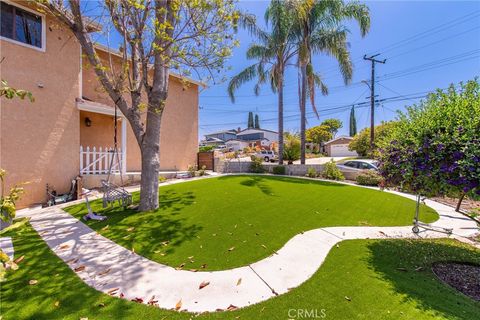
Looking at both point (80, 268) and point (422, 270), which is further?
point (422, 270)

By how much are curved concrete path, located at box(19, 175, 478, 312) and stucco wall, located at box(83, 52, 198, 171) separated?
26.0 ft

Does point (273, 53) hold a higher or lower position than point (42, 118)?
higher

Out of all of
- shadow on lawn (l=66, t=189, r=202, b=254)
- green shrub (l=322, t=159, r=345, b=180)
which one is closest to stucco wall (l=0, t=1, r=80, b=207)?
shadow on lawn (l=66, t=189, r=202, b=254)

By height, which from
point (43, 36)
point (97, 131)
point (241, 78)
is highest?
point (241, 78)

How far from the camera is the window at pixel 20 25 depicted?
7.48m

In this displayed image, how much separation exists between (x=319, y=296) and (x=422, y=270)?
232cm

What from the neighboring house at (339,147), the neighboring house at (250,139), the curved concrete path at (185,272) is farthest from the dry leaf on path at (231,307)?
the neighboring house at (250,139)

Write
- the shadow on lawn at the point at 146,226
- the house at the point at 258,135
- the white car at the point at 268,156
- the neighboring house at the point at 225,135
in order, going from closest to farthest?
the shadow on lawn at the point at 146,226
the white car at the point at 268,156
the house at the point at 258,135
the neighboring house at the point at 225,135

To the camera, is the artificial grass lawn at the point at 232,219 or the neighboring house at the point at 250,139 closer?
the artificial grass lawn at the point at 232,219

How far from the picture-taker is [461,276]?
3900 millimetres

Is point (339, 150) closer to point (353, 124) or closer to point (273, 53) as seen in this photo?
point (353, 124)

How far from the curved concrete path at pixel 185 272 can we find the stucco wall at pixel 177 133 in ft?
26.0

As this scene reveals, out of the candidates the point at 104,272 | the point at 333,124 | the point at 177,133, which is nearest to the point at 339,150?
the point at 333,124

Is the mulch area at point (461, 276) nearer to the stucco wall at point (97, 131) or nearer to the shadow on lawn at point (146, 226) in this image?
the shadow on lawn at point (146, 226)
